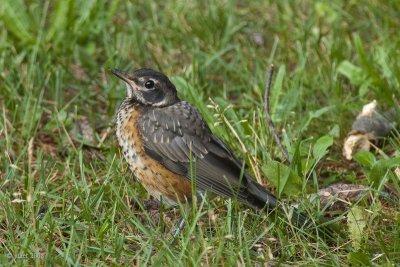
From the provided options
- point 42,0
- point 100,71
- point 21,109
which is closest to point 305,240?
point 21,109

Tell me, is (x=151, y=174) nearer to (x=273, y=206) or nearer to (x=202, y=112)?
(x=273, y=206)

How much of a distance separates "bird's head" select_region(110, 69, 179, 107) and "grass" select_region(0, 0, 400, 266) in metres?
0.34

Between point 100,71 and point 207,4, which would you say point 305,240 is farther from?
point 207,4

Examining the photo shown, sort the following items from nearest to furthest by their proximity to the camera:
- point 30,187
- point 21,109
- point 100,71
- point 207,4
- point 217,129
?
point 30,187
point 217,129
point 21,109
point 100,71
point 207,4

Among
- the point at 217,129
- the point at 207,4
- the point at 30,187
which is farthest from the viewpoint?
the point at 207,4

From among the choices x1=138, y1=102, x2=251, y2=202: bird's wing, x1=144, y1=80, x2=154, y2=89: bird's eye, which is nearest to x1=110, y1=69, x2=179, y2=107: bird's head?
x1=144, y1=80, x2=154, y2=89: bird's eye

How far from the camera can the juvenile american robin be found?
571 cm

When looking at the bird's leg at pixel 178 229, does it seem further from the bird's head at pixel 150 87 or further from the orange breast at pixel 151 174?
the bird's head at pixel 150 87

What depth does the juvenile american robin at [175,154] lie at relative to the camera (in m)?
5.71

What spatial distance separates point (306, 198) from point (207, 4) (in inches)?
154

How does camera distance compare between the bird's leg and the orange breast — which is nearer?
the bird's leg

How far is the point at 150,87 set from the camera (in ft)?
20.7

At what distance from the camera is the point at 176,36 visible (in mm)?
8727

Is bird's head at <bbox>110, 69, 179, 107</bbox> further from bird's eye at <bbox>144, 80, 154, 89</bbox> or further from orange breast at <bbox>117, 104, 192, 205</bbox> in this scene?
orange breast at <bbox>117, 104, 192, 205</bbox>
